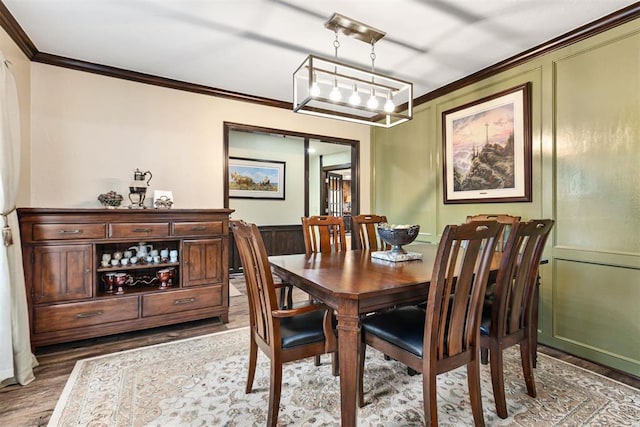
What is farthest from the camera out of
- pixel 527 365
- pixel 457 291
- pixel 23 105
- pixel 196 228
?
pixel 196 228

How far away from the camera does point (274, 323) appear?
1512mm

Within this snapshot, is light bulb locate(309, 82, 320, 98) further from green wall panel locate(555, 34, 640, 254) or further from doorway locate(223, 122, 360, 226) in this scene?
doorway locate(223, 122, 360, 226)

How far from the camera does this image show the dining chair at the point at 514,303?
5.36 feet

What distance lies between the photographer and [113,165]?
10.00 ft

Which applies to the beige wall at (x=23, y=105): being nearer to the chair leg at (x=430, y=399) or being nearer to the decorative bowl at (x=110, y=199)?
the decorative bowl at (x=110, y=199)

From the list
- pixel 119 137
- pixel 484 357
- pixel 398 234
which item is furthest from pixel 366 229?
pixel 119 137

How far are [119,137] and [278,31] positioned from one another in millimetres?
1898

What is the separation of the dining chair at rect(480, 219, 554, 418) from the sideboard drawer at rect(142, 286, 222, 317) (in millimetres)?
2320

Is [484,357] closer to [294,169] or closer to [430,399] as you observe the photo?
[430,399]

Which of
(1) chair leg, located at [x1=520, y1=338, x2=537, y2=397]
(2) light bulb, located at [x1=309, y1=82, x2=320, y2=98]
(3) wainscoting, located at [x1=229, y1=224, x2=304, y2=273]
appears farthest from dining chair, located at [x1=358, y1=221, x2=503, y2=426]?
(3) wainscoting, located at [x1=229, y1=224, x2=304, y2=273]

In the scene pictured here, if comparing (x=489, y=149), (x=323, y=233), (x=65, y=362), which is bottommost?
(x=65, y=362)

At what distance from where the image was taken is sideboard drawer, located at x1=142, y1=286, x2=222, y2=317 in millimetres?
2758

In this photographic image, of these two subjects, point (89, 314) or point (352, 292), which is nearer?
point (352, 292)

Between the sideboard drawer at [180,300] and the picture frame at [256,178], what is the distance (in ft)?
9.21
